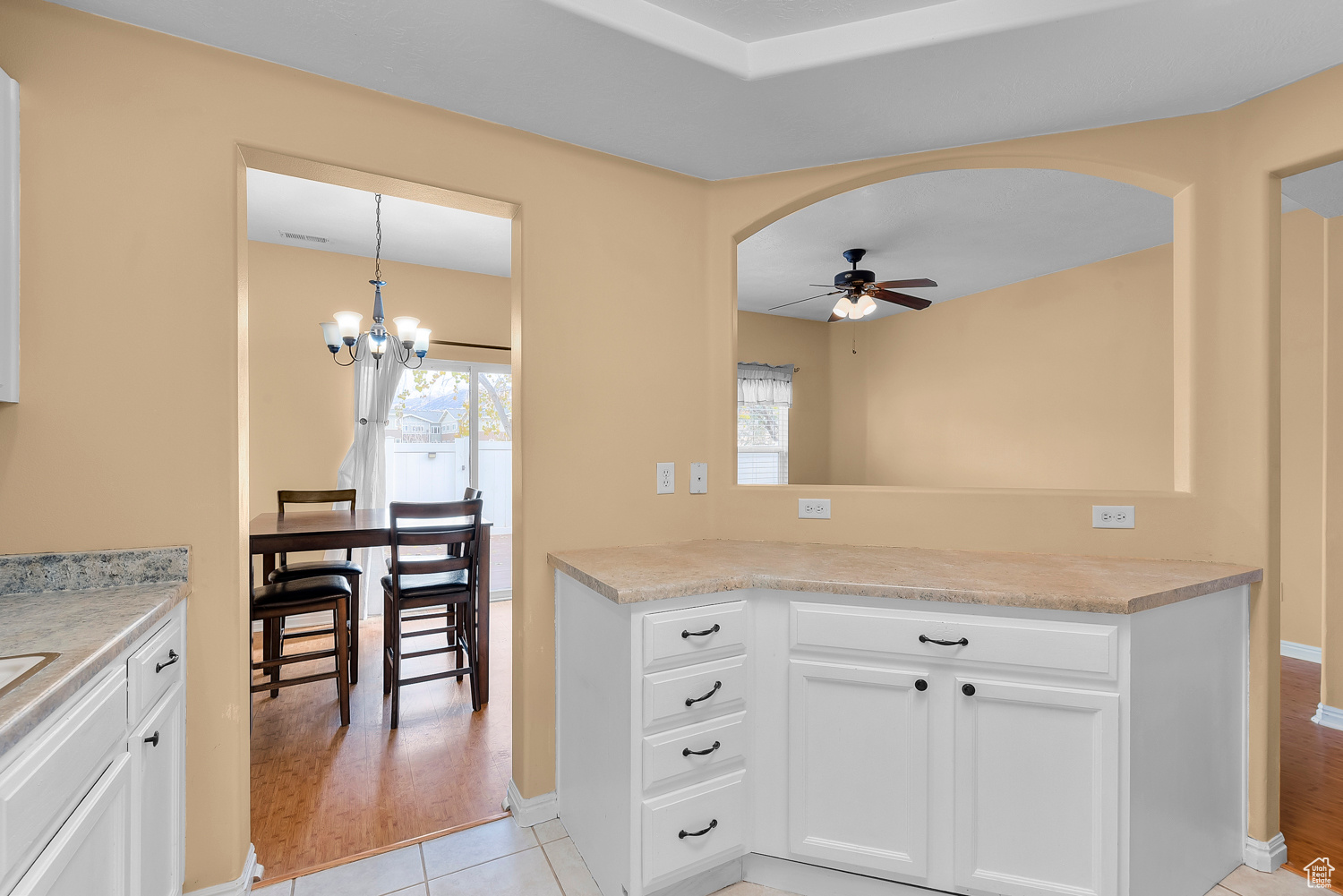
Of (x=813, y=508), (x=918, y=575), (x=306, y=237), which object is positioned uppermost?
(x=306, y=237)

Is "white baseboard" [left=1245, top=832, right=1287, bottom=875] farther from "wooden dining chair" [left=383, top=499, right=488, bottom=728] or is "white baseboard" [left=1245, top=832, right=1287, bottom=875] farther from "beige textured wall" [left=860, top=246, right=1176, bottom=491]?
"wooden dining chair" [left=383, top=499, right=488, bottom=728]

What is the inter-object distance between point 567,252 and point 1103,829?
222 cm

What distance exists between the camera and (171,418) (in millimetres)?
1582

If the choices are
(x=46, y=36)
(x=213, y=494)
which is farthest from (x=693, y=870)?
(x=46, y=36)

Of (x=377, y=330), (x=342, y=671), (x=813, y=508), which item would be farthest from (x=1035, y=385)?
(x=342, y=671)

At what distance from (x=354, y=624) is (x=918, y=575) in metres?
2.63

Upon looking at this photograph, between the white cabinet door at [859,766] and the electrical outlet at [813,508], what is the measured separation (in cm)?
73

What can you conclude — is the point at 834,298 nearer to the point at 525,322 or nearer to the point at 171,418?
the point at 525,322

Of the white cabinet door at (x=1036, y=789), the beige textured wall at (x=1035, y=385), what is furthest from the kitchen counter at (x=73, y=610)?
the beige textured wall at (x=1035, y=385)

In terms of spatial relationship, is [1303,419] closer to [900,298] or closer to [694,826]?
[900,298]

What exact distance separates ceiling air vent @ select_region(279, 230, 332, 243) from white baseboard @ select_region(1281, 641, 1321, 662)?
6.33m

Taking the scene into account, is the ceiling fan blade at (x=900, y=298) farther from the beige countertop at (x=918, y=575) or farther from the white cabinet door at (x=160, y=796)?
the white cabinet door at (x=160, y=796)

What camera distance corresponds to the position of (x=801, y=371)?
258 inches

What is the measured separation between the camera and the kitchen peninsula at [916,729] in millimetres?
1457
